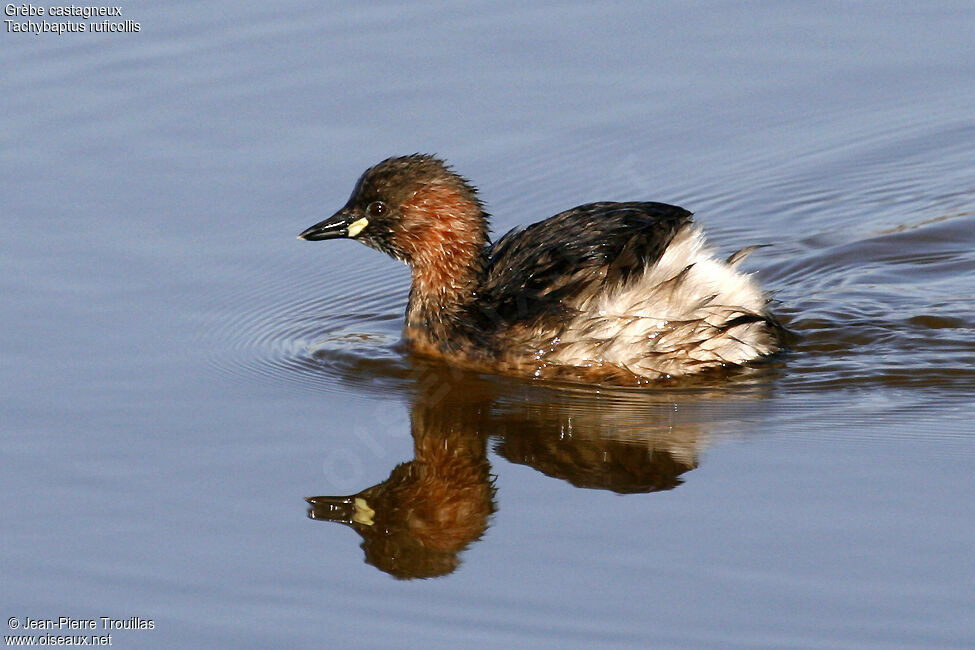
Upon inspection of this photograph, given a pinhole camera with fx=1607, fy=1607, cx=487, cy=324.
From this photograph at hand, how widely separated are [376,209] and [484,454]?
73.9 inches

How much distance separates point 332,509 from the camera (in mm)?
6086

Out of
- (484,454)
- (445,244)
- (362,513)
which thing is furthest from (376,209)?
(362,513)

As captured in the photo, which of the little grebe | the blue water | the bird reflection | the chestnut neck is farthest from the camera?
the chestnut neck

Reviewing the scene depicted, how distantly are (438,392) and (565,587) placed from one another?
2.18m

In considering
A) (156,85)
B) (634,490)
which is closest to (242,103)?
(156,85)

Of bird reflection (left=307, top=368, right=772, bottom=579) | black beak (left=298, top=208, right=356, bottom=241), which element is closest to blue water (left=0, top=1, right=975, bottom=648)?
bird reflection (left=307, top=368, right=772, bottom=579)

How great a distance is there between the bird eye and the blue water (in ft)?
2.01

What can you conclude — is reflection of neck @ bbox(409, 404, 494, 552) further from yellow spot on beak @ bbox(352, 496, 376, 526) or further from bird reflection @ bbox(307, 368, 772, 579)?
yellow spot on beak @ bbox(352, 496, 376, 526)

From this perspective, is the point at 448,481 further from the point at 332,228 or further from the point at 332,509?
the point at 332,228

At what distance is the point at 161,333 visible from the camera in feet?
25.8

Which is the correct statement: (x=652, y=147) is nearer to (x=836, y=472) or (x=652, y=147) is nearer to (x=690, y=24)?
(x=690, y=24)

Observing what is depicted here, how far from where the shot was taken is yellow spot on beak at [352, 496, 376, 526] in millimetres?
6043

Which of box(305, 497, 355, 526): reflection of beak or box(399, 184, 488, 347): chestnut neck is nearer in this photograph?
box(305, 497, 355, 526): reflection of beak

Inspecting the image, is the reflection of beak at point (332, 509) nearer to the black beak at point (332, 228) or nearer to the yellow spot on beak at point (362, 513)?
the yellow spot on beak at point (362, 513)
